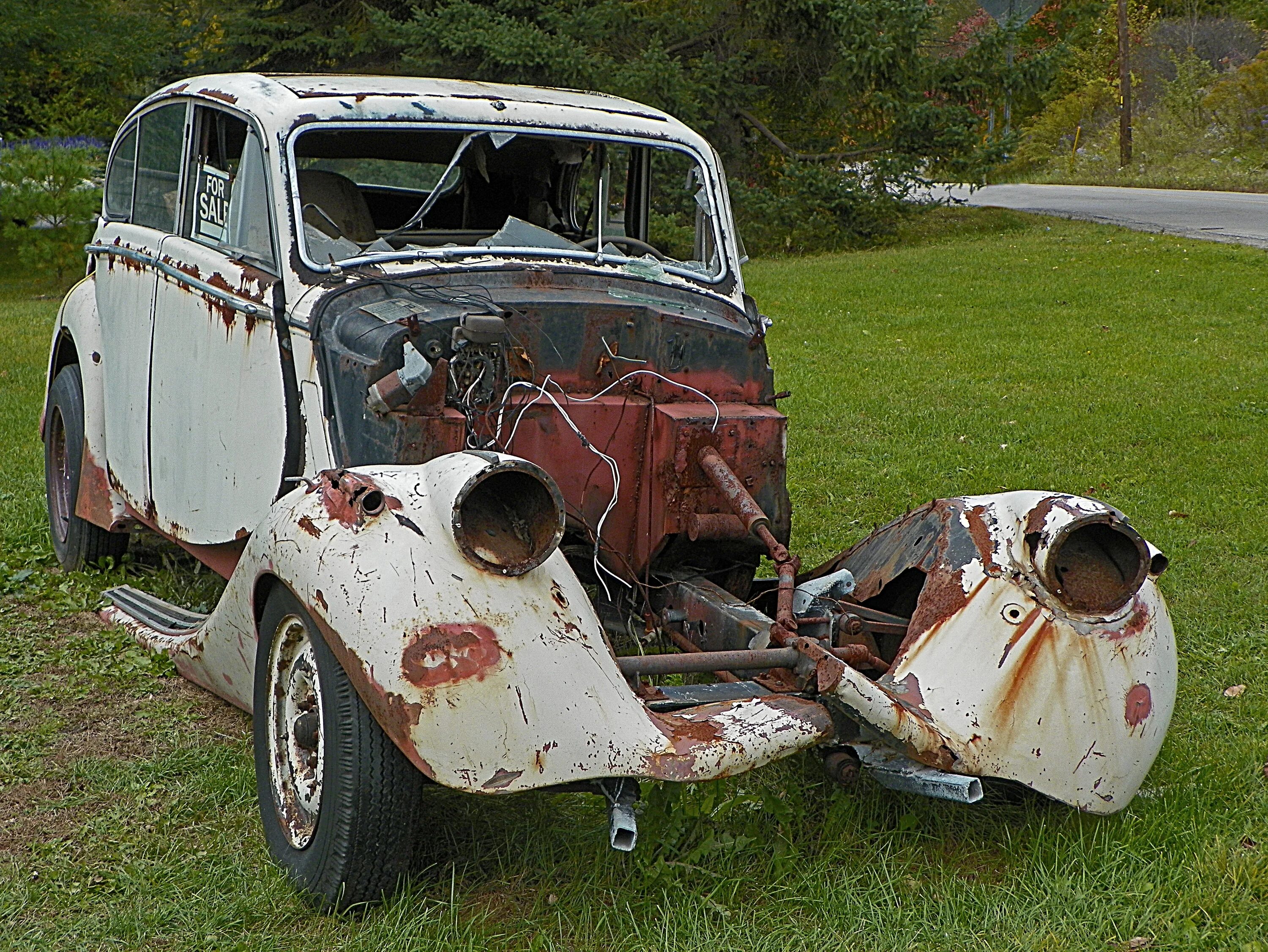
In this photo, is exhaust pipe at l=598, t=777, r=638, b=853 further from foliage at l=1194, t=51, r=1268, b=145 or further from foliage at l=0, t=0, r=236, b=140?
foliage at l=1194, t=51, r=1268, b=145

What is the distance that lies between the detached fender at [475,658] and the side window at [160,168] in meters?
2.38

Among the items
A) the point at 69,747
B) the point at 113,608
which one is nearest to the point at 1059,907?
the point at 69,747

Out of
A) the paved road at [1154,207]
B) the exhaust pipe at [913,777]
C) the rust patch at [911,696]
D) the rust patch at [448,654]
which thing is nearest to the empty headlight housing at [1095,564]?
the rust patch at [911,696]

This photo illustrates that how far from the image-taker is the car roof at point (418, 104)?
4.39 m

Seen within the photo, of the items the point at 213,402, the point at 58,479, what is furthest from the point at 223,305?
the point at 58,479

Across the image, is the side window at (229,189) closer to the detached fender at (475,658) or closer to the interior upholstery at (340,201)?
the interior upholstery at (340,201)

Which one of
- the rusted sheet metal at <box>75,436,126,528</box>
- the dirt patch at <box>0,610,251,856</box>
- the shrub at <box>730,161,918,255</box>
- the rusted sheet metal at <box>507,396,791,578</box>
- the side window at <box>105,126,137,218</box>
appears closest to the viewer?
the dirt patch at <box>0,610,251,856</box>

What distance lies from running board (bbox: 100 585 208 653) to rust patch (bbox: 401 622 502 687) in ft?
5.01

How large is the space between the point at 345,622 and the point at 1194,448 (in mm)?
6091

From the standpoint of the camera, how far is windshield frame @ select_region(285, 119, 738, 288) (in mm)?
4270

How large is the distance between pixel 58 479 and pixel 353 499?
3.48 m

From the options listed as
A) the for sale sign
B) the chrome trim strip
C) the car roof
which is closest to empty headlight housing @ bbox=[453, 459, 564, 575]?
the chrome trim strip

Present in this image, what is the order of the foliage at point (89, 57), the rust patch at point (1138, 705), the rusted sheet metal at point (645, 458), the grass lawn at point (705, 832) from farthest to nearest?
the foliage at point (89, 57) < the rusted sheet metal at point (645, 458) < the rust patch at point (1138, 705) < the grass lawn at point (705, 832)

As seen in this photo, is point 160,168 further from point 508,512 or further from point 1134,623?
point 1134,623
